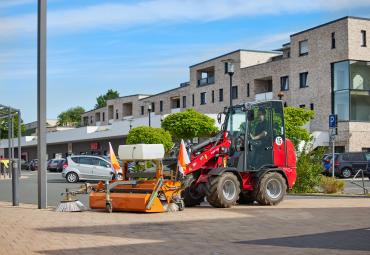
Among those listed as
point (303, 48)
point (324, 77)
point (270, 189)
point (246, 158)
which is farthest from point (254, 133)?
point (303, 48)

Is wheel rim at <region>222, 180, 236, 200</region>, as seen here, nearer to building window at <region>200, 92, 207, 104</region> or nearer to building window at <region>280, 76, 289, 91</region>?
building window at <region>280, 76, 289, 91</region>

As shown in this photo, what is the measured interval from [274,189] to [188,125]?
29535 mm

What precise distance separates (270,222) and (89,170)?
23.3m

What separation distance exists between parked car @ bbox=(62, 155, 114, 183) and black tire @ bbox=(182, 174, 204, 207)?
18260mm

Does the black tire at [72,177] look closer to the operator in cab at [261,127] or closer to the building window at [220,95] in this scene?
the operator in cab at [261,127]

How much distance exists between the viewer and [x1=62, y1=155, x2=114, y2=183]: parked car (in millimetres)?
34594

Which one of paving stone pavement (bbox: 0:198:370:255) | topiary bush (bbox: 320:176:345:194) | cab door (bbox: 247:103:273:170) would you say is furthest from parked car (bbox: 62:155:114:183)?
cab door (bbox: 247:103:273:170)

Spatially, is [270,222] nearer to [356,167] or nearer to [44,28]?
[44,28]

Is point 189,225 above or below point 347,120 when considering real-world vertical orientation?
below

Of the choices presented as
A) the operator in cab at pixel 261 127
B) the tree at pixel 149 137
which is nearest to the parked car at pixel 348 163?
the tree at pixel 149 137

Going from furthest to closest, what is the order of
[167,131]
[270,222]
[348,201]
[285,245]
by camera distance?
[167,131] → [348,201] → [270,222] → [285,245]

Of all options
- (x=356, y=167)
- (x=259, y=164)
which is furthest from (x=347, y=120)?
(x=259, y=164)

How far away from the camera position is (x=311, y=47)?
52.9 metres

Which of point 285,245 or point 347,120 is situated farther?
point 347,120
